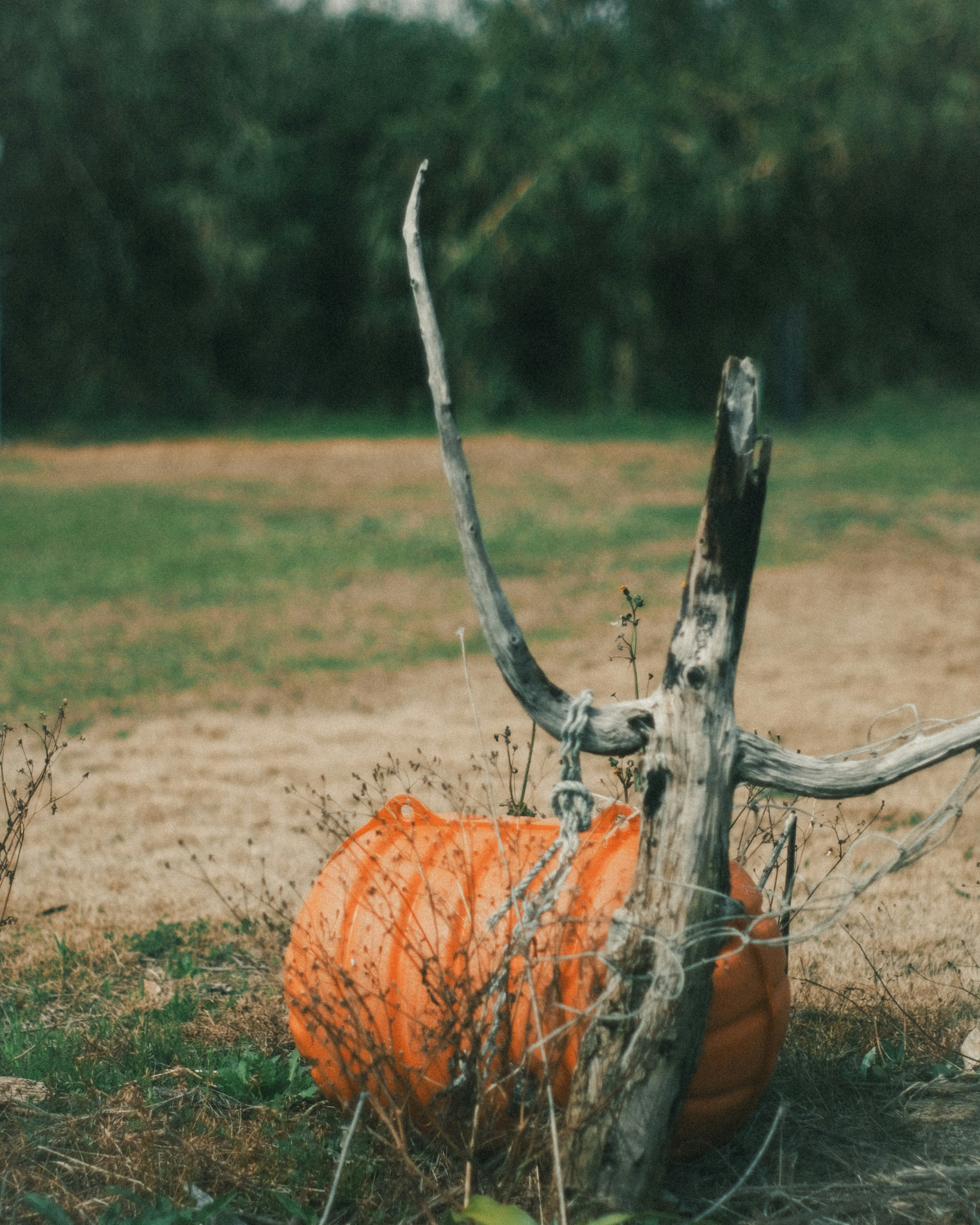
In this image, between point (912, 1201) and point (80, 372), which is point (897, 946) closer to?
point (912, 1201)

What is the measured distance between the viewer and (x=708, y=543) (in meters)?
2.57

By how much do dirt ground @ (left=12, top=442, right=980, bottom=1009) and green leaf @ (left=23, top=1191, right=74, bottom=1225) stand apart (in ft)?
2.92

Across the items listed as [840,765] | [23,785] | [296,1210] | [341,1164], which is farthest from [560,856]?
[23,785]

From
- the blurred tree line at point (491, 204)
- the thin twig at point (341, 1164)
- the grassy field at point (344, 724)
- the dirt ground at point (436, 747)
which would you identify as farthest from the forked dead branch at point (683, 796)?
the blurred tree line at point (491, 204)

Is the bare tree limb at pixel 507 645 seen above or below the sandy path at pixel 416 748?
above

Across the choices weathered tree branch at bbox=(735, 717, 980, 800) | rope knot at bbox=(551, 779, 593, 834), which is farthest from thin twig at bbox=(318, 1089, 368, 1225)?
weathered tree branch at bbox=(735, 717, 980, 800)

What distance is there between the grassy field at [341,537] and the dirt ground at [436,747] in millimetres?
620

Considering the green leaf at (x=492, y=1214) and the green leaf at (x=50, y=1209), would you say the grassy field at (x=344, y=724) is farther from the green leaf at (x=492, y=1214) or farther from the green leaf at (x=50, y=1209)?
the green leaf at (x=492, y=1214)

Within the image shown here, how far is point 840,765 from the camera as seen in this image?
8.29 feet

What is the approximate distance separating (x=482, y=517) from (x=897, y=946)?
9.12m

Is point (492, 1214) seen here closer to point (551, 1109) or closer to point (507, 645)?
point (551, 1109)

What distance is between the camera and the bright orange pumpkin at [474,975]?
104 inches

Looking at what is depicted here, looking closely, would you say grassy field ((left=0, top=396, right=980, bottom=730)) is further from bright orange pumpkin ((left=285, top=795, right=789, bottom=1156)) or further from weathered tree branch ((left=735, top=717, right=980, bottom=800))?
weathered tree branch ((left=735, top=717, right=980, bottom=800))

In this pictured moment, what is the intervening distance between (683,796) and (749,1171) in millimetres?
684
